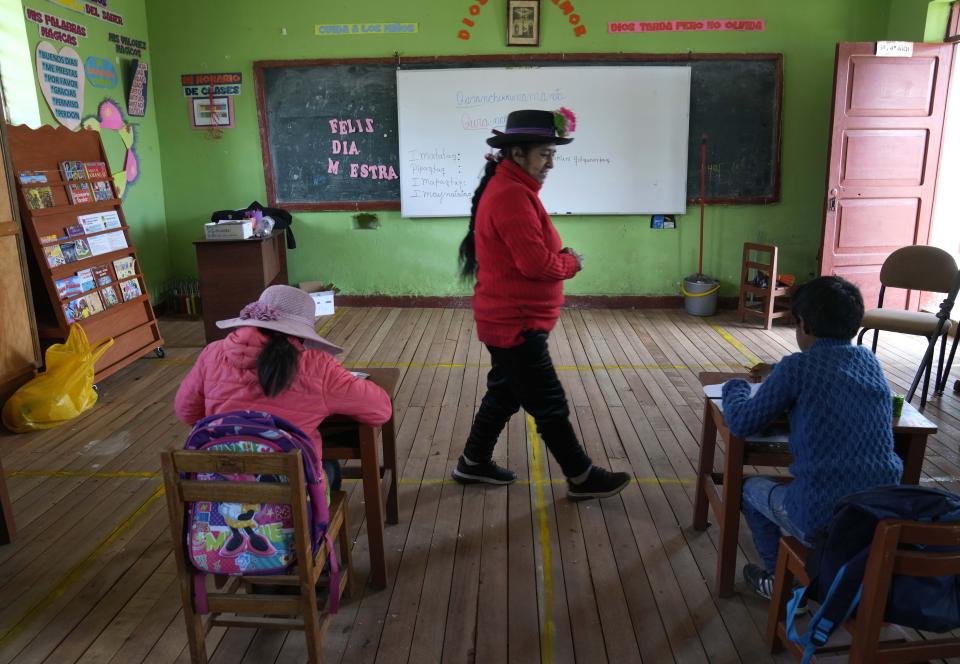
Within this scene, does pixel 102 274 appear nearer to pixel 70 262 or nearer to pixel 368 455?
pixel 70 262

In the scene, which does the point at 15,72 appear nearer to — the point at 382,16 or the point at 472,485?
the point at 382,16

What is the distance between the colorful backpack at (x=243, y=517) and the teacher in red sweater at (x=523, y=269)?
3.50ft

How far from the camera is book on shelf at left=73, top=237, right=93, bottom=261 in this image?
429 centimetres

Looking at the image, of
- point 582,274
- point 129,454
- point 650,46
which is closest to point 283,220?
point 582,274

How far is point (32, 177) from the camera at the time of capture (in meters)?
3.97

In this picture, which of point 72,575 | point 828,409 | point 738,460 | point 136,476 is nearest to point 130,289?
point 136,476

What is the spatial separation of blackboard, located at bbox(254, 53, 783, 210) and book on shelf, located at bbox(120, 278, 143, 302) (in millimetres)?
1778

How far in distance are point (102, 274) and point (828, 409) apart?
4340 millimetres

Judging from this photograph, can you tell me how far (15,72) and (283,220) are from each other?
7.02 feet

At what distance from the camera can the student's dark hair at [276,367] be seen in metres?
1.79

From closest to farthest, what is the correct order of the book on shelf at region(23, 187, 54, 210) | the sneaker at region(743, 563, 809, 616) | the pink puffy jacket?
the pink puffy jacket, the sneaker at region(743, 563, 809, 616), the book on shelf at region(23, 187, 54, 210)

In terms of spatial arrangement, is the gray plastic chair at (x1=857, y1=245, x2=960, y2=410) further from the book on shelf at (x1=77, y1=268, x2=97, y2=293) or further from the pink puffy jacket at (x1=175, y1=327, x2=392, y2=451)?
the book on shelf at (x1=77, y1=268, x2=97, y2=293)

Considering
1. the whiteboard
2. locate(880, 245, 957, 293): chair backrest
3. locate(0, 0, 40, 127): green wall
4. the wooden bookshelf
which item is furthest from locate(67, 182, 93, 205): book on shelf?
locate(880, 245, 957, 293): chair backrest

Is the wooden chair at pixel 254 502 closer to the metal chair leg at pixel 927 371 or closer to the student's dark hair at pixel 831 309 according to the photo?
the student's dark hair at pixel 831 309
